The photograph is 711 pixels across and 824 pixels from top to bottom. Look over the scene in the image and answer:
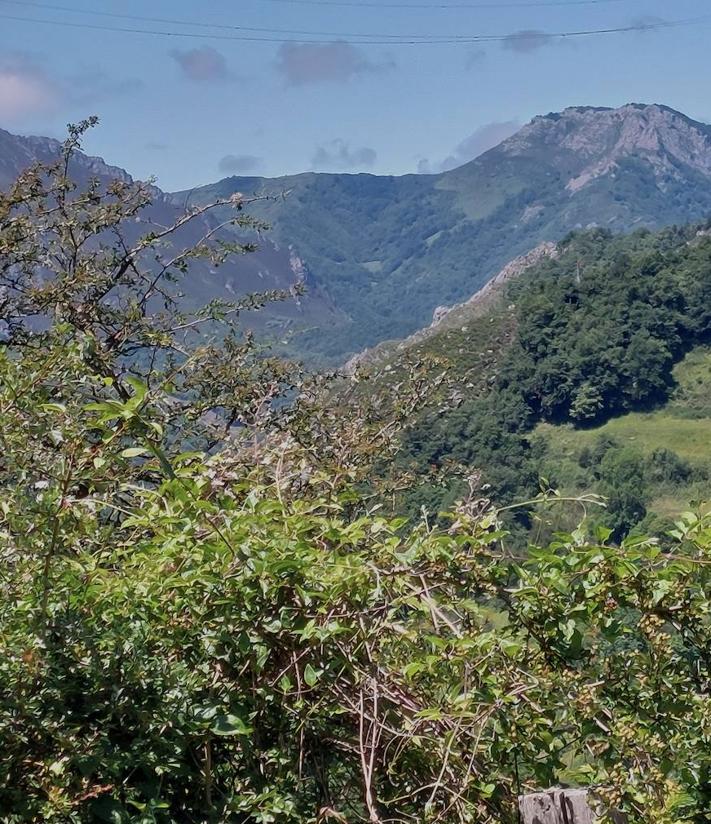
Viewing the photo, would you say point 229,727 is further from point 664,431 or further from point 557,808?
point 664,431

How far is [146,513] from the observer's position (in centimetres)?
263

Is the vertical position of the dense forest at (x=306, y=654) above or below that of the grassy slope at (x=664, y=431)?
above

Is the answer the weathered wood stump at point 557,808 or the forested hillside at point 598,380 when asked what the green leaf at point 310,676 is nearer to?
the weathered wood stump at point 557,808

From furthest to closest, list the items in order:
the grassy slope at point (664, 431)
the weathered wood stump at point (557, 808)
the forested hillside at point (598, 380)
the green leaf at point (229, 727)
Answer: the grassy slope at point (664, 431) → the forested hillside at point (598, 380) → the green leaf at point (229, 727) → the weathered wood stump at point (557, 808)

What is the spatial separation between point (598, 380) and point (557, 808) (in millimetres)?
76550

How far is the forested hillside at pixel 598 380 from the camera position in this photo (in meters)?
66.1

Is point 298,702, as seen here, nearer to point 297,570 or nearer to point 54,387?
point 297,570

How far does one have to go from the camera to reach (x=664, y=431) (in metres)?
72.4

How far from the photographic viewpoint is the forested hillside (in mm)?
66062

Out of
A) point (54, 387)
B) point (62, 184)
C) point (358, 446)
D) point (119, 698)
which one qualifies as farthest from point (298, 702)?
point (62, 184)

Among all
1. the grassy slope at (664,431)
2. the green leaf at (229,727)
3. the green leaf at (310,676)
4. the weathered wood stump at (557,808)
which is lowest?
the grassy slope at (664,431)

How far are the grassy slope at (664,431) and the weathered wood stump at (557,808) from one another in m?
62.7

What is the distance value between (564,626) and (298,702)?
684 mm

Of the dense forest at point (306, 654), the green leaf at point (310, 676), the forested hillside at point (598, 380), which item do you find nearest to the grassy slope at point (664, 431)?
the forested hillside at point (598, 380)
